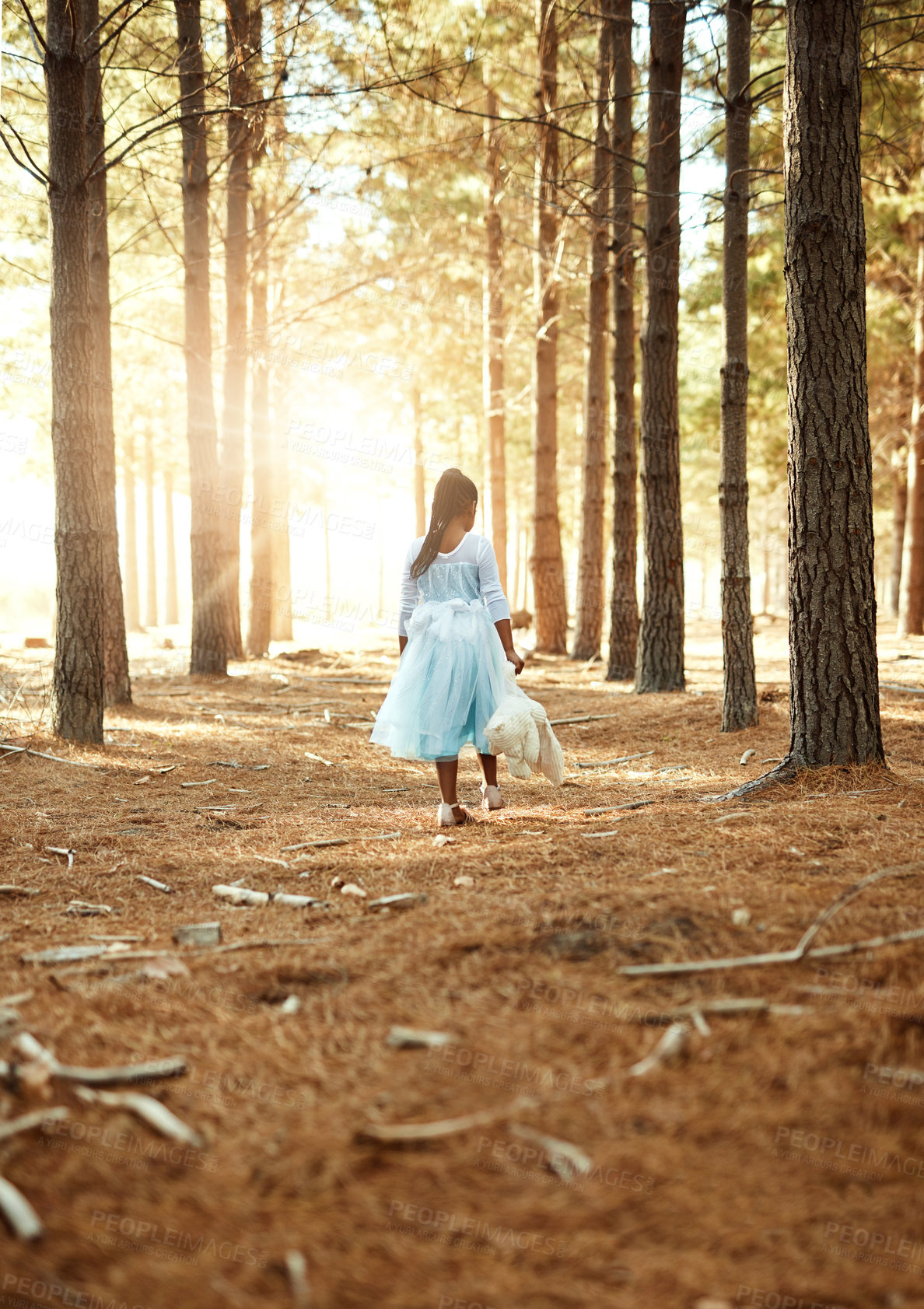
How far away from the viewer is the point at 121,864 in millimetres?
4520

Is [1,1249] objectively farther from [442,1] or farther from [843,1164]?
[442,1]

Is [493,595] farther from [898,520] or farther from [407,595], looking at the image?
[898,520]

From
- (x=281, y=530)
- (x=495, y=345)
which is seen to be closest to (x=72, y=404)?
(x=495, y=345)

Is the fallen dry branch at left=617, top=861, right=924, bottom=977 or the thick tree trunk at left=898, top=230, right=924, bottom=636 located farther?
the thick tree trunk at left=898, top=230, right=924, bottom=636

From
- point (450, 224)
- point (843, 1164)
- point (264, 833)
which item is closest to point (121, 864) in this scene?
point (264, 833)

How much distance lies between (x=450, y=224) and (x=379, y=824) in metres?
13.8

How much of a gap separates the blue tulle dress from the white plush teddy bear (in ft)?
0.34

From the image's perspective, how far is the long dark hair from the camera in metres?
5.34

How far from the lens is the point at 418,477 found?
81.2ft

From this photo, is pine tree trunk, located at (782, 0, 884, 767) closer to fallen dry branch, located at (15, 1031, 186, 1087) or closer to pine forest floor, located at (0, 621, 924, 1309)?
pine forest floor, located at (0, 621, 924, 1309)

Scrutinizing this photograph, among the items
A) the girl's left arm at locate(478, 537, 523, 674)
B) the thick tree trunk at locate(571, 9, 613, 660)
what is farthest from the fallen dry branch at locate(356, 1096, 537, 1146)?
the thick tree trunk at locate(571, 9, 613, 660)

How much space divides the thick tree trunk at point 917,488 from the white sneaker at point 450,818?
44.3ft

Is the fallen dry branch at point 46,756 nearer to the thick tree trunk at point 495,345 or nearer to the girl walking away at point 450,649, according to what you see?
the girl walking away at point 450,649

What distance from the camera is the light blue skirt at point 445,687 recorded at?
5.29 meters
